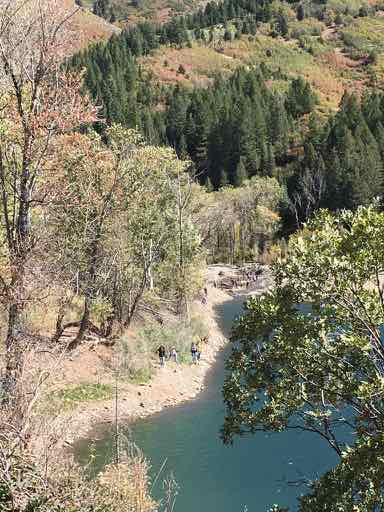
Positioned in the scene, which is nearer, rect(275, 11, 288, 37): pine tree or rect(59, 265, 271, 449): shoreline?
rect(59, 265, 271, 449): shoreline

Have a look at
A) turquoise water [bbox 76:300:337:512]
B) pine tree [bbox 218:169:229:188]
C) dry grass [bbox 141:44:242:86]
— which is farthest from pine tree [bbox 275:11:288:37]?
turquoise water [bbox 76:300:337:512]

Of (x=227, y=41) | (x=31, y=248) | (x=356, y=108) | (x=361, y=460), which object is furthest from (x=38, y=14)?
(x=227, y=41)

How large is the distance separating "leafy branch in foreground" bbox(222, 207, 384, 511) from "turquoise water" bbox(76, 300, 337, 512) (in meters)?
8.81

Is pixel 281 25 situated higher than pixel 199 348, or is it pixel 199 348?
pixel 199 348

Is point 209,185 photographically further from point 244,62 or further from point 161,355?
point 244,62

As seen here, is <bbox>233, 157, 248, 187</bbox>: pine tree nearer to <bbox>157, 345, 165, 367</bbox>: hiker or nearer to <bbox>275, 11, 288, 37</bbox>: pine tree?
<bbox>157, 345, 165, 367</bbox>: hiker

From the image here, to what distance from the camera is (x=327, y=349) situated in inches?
485

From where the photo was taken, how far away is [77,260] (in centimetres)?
3092

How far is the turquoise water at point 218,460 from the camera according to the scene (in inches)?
869

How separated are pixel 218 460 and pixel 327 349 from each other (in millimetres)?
14509

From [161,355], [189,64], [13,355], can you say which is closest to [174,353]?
[161,355]

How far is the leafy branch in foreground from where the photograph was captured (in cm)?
1027

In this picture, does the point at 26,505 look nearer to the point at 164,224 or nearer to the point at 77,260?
the point at 77,260

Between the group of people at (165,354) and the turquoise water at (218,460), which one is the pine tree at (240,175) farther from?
the turquoise water at (218,460)
